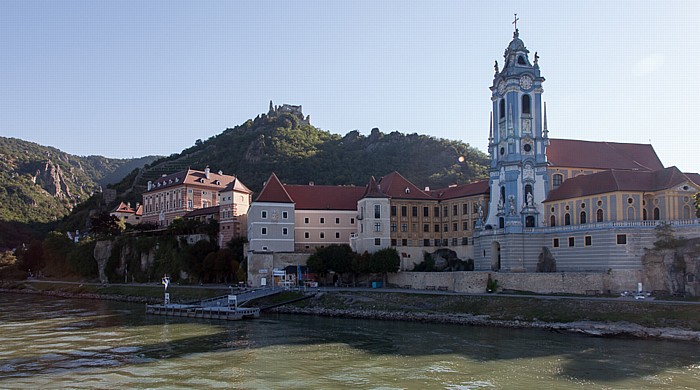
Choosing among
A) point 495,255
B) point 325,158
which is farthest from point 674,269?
point 325,158

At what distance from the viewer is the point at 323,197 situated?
7544 centimetres

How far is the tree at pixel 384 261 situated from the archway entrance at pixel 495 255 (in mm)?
9705

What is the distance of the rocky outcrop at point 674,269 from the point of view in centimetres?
4503

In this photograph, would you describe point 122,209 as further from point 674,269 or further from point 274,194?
point 674,269

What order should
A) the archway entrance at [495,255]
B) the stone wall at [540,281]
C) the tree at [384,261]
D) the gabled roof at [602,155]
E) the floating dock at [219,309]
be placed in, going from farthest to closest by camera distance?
the tree at [384,261], the gabled roof at [602,155], the archway entrance at [495,255], the floating dock at [219,309], the stone wall at [540,281]

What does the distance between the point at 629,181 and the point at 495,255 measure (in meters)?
14.1

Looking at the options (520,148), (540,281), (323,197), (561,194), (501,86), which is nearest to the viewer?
(540,281)

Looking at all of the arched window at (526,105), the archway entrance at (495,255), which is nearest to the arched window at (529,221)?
the archway entrance at (495,255)

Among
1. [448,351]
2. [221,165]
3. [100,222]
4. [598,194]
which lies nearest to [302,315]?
[448,351]

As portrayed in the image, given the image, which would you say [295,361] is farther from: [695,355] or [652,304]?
[652,304]

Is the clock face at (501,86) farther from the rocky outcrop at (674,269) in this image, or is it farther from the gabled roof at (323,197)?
the gabled roof at (323,197)

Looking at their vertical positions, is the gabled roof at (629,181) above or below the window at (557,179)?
below

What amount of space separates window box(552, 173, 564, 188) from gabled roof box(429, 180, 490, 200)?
6972 mm

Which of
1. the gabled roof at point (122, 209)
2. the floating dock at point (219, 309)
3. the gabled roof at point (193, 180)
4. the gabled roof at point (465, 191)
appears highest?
the gabled roof at point (193, 180)
